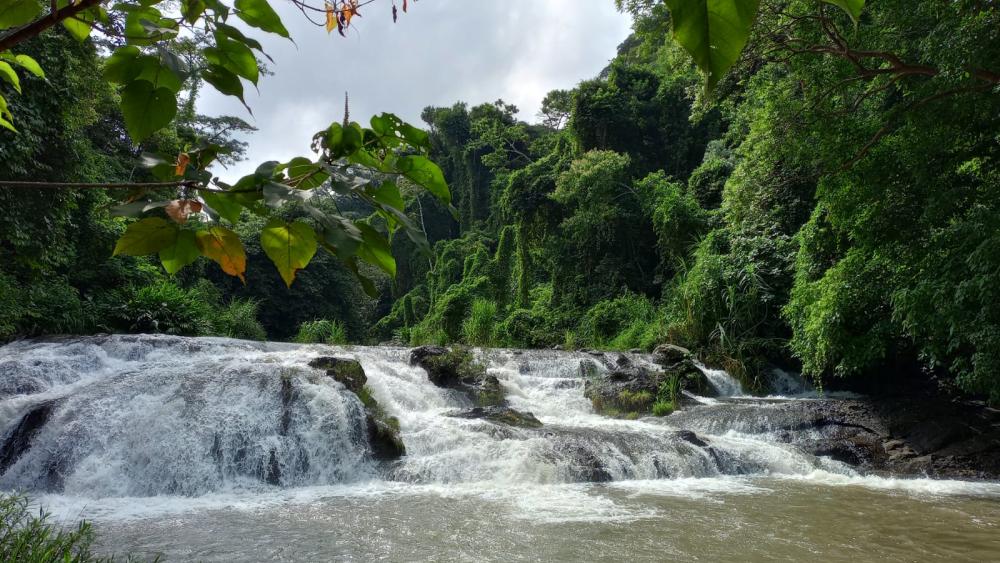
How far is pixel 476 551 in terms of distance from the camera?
166 inches

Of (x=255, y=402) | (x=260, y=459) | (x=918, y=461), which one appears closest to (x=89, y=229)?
(x=255, y=402)

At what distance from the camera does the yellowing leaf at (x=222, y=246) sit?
64 centimetres

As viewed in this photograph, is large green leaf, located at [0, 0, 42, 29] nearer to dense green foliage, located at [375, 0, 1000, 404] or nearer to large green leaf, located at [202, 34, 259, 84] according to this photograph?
large green leaf, located at [202, 34, 259, 84]

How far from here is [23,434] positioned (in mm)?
6273

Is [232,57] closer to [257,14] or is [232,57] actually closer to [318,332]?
[257,14]

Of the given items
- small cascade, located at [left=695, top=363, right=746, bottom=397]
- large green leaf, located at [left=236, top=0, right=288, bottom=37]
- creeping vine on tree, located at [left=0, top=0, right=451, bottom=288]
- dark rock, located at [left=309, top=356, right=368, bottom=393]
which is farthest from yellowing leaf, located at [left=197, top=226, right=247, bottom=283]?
small cascade, located at [left=695, top=363, right=746, bottom=397]

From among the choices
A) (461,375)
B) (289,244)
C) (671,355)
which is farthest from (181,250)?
(671,355)

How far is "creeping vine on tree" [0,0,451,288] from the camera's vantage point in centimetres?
58

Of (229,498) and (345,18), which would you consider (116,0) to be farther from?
(229,498)

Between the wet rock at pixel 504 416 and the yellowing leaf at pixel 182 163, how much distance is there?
7.52 meters

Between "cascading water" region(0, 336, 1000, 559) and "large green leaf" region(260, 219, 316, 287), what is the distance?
464cm

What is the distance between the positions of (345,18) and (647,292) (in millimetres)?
18879

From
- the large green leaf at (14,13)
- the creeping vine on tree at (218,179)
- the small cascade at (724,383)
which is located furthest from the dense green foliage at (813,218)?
the large green leaf at (14,13)

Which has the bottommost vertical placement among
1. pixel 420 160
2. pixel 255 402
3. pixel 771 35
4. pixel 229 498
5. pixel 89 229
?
pixel 229 498
